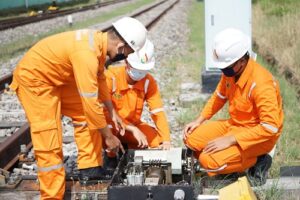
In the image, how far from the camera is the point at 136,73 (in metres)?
5.51

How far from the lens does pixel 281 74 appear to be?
10.4 m

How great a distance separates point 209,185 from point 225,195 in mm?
780

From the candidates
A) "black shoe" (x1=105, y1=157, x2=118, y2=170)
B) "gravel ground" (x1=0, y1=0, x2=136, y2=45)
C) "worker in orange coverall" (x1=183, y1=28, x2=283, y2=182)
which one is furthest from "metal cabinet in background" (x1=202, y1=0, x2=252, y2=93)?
"gravel ground" (x1=0, y1=0, x2=136, y2=45)

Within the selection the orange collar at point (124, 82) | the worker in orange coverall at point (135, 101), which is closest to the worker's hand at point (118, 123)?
the worker in orange coverall at point (135, 101)

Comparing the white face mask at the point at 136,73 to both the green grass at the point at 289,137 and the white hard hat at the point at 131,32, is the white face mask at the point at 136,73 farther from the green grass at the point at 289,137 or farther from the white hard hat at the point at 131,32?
the green grass at the point at 289,137

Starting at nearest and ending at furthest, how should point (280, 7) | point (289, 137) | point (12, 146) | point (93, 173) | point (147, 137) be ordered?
point (93, 173)
point (147, 137)
point (12, 146)
point (289, 137)
point (280, 7)

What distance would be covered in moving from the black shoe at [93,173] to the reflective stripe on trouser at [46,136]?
292 millimetres

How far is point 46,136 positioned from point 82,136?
46 centimetres

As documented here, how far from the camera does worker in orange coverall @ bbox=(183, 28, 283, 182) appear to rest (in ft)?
15.3

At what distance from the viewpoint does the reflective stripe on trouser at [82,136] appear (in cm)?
498

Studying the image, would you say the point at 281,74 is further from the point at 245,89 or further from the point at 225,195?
the point at 225,195

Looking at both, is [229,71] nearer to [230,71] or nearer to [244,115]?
[230,71]

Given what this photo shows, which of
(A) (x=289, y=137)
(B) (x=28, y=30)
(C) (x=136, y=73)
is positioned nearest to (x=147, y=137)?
(C) (x=136, y=73)

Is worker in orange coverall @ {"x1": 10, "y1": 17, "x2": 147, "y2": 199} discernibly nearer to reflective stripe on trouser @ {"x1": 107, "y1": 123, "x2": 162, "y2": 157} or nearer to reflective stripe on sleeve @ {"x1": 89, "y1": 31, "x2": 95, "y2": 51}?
reflective stripe on sleeve @ {"x1": 89, "y1": 31, "x2": 95, "y2": 51}
